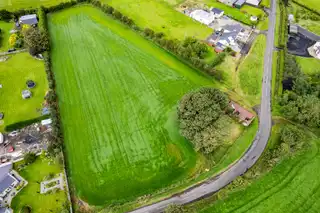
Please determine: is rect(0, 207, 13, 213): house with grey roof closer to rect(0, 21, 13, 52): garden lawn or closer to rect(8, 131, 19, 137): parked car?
rect(8, 131, 19, 137): parked car

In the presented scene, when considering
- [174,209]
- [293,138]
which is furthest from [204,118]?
[293,138]

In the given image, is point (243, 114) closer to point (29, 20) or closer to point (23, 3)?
point (29, 20)

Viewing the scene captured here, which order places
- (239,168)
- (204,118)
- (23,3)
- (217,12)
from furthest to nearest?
1. (23,3)
2. (217,12)
3. (204,118)
4. (239,168)

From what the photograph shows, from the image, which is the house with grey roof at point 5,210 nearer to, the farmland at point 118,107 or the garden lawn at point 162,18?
the farmland at point 118,107

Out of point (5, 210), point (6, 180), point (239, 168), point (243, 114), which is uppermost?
point (243, 114)

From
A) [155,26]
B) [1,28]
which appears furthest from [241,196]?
[1,28]

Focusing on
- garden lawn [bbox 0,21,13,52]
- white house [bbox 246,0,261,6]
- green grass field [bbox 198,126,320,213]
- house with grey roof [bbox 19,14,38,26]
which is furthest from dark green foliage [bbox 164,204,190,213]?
white house [bbox 246,0,261,6]
